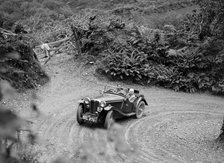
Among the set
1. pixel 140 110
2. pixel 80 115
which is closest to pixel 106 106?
pixel 80 115

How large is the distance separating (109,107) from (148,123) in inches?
79.7

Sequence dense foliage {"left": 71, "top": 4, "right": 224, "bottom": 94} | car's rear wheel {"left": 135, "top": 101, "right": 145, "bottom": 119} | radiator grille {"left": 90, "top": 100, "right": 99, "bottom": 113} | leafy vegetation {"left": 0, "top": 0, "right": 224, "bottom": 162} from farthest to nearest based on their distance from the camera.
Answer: dense foliage {"left": 71, "top": 4, "right": 224, "bottom": 94} < leafy vegetation {"left": 0, "top": 0, "right": 224, "bottom": 162} < car's rear wheel {"left": 135, "top": 101, "right": 145, "bottom": 119} < radiator grille {"left": 90, "top": 100, "right": 99, "bottom": 113}

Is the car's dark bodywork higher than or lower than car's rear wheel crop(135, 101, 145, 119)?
higher

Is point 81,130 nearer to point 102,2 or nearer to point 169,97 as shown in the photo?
point 169,97

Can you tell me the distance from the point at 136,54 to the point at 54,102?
275 inches

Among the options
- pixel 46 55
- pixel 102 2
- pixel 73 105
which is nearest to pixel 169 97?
pixel 73 105

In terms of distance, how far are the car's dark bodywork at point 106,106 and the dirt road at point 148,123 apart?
1.37ft

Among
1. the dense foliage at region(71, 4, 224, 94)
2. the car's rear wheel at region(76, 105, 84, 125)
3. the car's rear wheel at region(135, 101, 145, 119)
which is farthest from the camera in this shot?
the dense foliage at region(71, 4, 224, 94)

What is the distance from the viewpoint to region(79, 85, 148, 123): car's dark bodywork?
965cm

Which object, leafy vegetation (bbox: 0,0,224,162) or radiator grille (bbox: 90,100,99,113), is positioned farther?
leafy vegetation (bbox: 0,0,224,162)

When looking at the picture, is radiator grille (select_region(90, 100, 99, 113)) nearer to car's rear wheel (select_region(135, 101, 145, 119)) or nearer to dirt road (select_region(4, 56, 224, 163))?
dirt road (select_region(4, 56, 224, 163))

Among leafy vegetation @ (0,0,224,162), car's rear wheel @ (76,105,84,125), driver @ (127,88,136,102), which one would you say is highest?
leafy vegetation @ (0,0,224,162)

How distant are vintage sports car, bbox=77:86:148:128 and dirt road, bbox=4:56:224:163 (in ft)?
1.27

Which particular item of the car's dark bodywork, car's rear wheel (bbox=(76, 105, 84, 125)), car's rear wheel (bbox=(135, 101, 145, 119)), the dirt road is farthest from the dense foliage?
car's rear wheel (bbox=(76, 105, 84, 125))
